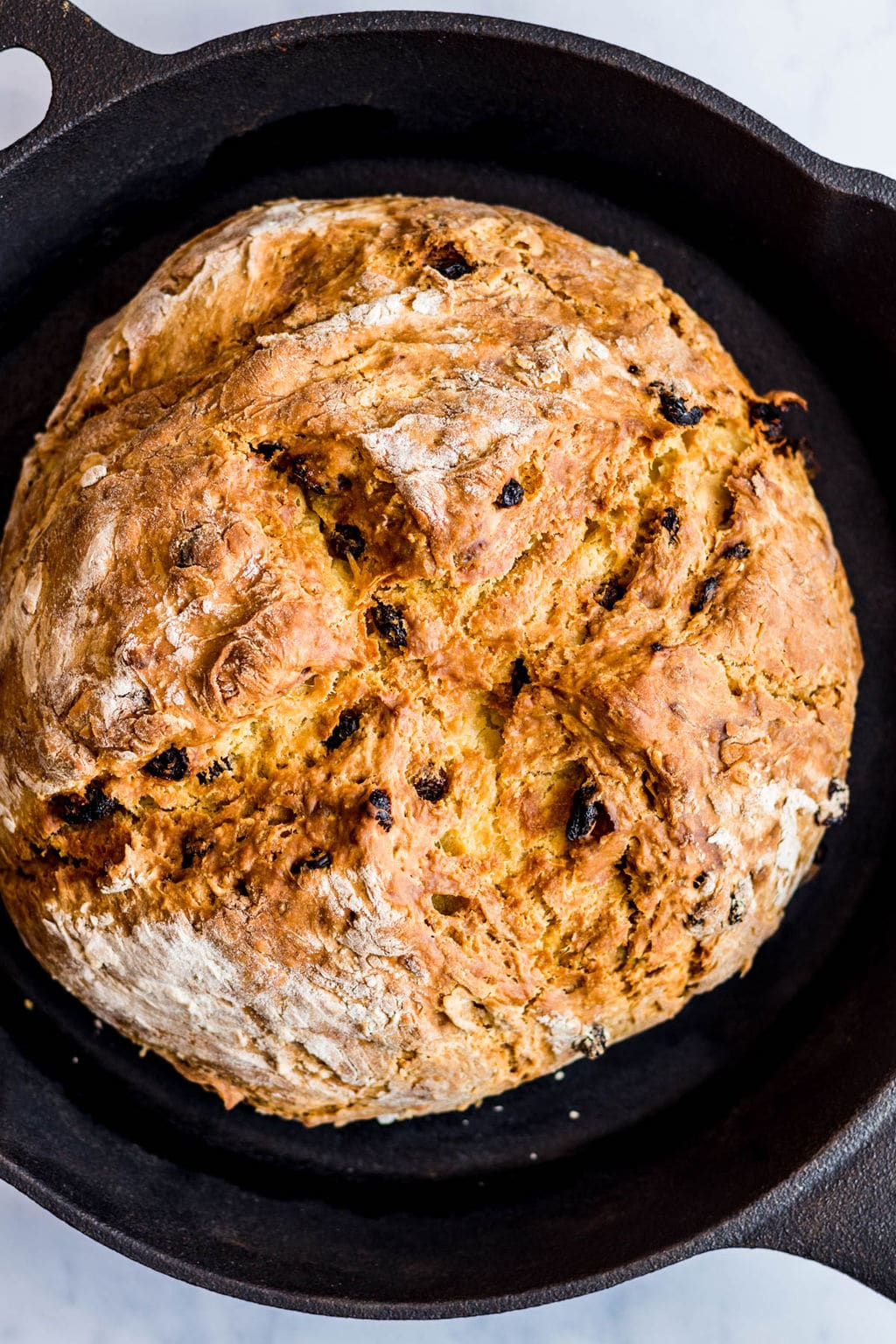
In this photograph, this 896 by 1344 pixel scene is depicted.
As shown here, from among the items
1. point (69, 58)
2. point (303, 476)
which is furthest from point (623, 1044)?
point (69, 58)

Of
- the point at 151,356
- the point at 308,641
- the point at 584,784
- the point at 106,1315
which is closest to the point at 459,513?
the point at 308,641

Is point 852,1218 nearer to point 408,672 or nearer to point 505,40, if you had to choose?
point 408,672

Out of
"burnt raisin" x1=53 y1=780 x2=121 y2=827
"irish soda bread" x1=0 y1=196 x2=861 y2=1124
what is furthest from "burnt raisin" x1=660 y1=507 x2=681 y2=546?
"burnt raisin" x1=53 y1=780 x2=121 y2=827

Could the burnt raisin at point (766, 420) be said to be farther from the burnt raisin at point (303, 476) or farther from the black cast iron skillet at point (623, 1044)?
the burnt raisin at point (303, 476)

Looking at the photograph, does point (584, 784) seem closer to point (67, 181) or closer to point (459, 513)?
point (459, 513)

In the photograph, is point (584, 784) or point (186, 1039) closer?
point (584, 784)

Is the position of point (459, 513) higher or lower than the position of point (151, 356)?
higher
